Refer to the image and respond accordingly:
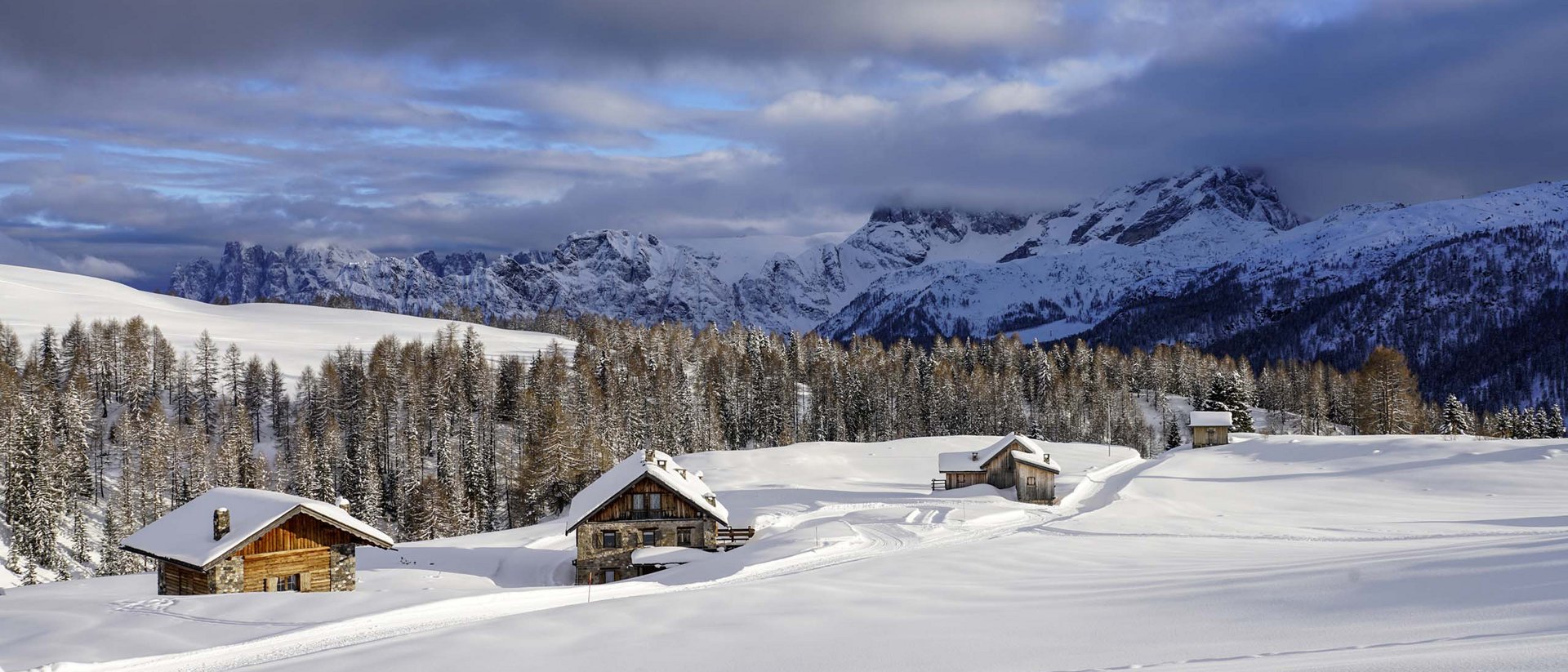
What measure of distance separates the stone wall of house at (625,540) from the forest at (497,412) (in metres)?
33.8

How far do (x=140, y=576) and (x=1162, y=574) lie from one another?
1449 inches

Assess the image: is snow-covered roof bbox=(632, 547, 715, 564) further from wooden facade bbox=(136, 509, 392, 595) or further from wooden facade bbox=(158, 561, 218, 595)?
wooden facade bbox=(158, 561, 218, 595)

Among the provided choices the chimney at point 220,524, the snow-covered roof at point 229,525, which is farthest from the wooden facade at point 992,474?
the chimney at point 220,524

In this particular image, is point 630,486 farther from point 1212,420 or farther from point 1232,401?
point 1232,401

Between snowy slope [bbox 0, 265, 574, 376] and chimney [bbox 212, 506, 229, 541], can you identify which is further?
snowy slope [bbox 0, 265, 574, 376]

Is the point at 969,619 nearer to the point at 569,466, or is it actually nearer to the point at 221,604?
the point at 221,604

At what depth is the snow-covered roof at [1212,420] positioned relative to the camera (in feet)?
325

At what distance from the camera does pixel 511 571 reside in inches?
1687

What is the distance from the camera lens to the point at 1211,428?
99.8 metres

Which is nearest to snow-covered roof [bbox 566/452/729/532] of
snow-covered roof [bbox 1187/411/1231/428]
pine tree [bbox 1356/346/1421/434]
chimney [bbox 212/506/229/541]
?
chimney [bbox 212/506/229/541]

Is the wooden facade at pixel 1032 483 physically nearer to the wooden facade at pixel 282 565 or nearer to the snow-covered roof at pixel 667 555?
the snow-covered roof at pixel 667 555

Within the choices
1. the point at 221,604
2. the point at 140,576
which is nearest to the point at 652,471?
the point at 140,576

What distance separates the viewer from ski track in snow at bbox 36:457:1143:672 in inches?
571

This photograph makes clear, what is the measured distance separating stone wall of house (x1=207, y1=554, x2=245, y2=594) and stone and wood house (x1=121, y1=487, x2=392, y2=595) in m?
0.02
